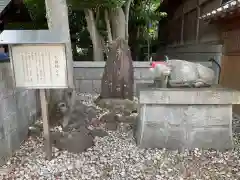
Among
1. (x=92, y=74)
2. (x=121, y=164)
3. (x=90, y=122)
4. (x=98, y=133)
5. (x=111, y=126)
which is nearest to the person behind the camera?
(x=121, y=164)

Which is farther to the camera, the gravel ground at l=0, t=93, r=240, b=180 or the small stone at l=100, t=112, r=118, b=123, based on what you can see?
the small stone at l=100, t=112, r=118, b=123

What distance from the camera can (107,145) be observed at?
9.94 ft

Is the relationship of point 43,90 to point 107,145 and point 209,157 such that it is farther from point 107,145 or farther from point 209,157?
point 209,157

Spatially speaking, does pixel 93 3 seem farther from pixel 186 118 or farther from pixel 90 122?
pixel 186 118

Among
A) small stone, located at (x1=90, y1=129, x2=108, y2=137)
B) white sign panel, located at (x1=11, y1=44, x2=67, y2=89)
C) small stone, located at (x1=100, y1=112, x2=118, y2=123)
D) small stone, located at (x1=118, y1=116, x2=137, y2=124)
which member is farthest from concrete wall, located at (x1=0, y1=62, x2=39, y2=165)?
small stone, located at (x1=118, y1=116, x2=137, y2=124)

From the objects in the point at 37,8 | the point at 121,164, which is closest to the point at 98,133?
the point at 121,164

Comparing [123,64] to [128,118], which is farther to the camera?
[123,64]

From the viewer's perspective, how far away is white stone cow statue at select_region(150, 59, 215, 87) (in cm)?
282

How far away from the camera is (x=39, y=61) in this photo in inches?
92.4

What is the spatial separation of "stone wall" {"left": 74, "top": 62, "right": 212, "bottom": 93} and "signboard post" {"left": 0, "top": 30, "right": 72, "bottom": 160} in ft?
10.4

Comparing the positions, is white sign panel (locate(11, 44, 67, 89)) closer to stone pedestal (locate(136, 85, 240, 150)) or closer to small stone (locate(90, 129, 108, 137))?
stone pedestal (locate(136, 85, 240, 150))

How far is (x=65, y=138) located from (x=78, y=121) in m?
0.65

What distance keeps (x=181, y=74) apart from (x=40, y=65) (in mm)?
1594

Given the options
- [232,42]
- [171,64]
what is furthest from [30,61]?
[232,42]
